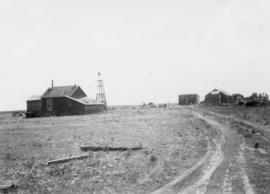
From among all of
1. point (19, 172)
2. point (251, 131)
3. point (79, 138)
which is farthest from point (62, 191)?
point (251, 131)

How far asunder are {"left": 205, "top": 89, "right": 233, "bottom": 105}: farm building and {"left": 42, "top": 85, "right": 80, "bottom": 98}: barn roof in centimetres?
3973

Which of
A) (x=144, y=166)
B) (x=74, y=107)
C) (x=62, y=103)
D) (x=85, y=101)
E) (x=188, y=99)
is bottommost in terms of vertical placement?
(x=144, y=166)

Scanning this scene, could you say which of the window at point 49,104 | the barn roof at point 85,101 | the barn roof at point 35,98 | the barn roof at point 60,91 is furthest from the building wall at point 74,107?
the barn roof at point 35,98

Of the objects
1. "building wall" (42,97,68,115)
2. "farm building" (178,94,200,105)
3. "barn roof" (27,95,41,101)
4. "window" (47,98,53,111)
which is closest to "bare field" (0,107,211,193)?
"building wall" (42,97,68,115)

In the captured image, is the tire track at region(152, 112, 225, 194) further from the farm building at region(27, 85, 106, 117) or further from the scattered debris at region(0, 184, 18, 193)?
the farm building at region(27, 85, 106, 117)

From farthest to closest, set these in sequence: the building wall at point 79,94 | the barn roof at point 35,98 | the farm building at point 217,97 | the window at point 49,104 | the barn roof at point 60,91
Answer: the farm building at point 217,97
the barn roof at point 35,98
the building wall at point 79,94
the window at point 49,104
the barn roof at point 60,91

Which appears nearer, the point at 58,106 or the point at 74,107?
the point at 74,107

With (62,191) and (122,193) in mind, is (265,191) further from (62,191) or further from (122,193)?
(62,191)

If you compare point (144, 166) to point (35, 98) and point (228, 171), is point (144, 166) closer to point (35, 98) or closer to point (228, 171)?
point (228, 171)

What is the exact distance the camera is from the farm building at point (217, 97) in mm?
75456

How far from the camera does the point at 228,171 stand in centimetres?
1096

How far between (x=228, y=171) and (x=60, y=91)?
47.1 metres

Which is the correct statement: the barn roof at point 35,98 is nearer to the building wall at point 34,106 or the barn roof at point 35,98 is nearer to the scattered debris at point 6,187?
the building wall at point 34,106

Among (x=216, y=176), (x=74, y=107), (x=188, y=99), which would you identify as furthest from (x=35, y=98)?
(x=188, y=99)
